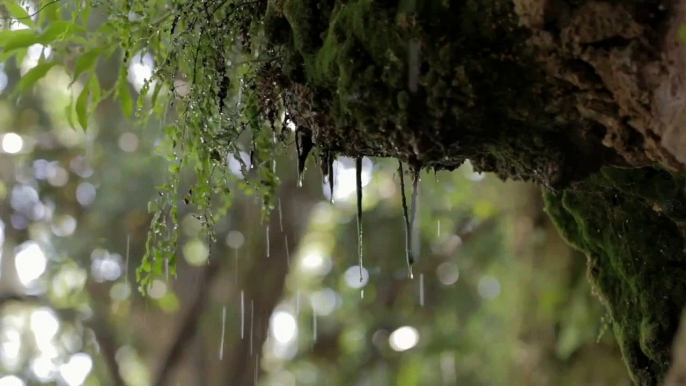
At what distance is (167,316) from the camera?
4.22 metres

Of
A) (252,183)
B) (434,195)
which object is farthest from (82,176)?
(252,183)

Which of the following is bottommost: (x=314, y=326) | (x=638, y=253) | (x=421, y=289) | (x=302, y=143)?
(x=314, y=326)

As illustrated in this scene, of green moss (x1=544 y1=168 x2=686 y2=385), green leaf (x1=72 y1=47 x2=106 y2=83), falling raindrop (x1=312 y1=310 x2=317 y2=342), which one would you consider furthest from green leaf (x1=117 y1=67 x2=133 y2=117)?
falling raindrop (x1=312 y1=310 x2=317 y2=342)

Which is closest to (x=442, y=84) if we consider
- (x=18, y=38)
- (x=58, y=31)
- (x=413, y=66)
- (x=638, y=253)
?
(x=413, y=66)

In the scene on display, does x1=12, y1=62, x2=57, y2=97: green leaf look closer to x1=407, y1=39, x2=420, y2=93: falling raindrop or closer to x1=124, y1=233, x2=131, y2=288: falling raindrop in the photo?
x1=407, y1=39, x2=420, y2=93: falling raindrop

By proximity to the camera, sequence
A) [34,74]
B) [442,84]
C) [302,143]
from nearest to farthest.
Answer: [442,84] → [302,143] → [34,74]

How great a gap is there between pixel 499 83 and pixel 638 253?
63cm

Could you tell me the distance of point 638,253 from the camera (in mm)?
1293

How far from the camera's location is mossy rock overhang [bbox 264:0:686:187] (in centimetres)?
79

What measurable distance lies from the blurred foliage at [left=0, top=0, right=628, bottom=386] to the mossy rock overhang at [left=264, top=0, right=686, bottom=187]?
1.92 metres

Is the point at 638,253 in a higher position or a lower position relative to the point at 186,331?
higher

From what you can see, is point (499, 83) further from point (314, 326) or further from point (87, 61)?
point (314, 326)

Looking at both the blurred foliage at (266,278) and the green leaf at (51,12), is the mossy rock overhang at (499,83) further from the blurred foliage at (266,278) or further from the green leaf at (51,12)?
the blurred foliage at (266,278)

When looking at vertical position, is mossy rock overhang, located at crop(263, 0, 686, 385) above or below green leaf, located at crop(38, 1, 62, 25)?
below
